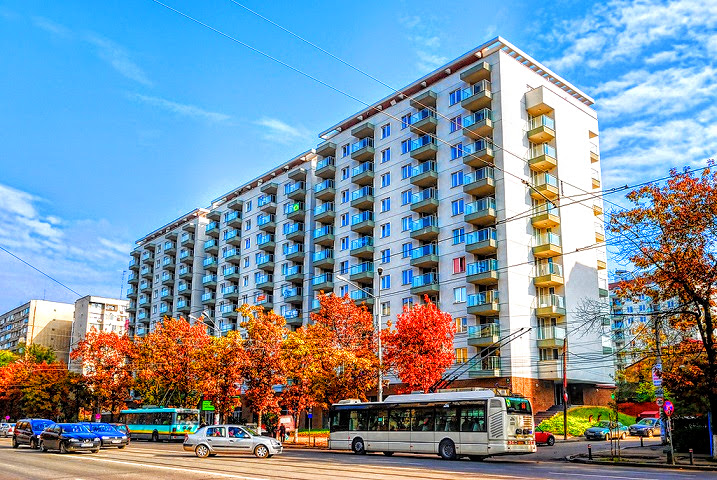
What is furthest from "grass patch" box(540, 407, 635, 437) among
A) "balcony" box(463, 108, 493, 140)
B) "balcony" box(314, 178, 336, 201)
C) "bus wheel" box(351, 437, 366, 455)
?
"balcony" box(314, 178, 336, 201)

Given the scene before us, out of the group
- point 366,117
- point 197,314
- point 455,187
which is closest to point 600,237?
point 455,187

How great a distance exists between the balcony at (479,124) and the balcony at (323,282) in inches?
892

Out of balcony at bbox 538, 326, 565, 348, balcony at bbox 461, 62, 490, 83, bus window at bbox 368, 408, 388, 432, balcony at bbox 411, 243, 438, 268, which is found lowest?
bus window at bbox 368, 408, 388, 432

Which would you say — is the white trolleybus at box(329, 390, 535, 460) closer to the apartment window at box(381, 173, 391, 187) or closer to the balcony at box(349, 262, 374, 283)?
the balcony at box(349, 262, 374, 283)

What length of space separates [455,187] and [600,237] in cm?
1693

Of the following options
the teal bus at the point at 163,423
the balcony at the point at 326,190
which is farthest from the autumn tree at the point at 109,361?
the balcony at the point at 326,190

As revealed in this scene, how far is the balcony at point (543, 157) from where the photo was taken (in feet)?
184

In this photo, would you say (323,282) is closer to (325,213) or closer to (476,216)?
(325,213)

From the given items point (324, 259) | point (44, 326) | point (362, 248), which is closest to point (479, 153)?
point (362, 248)

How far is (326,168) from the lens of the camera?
7250 cm

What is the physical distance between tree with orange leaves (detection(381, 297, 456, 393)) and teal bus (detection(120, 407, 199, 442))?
20151 mm

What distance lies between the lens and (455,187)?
191 feet

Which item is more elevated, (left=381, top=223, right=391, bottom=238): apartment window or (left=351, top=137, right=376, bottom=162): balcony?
(left=351, top=137, right=376, bottom=162): balcony

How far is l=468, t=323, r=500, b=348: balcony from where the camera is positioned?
169 ft
